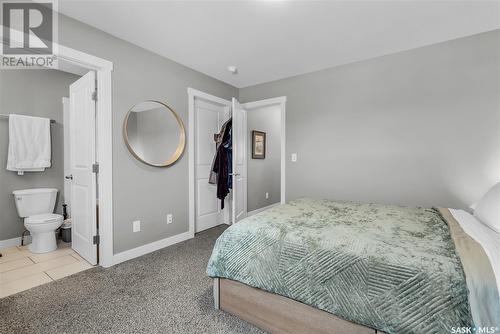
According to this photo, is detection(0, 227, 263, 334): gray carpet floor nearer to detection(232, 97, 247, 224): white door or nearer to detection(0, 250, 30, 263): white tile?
detection(0, 250, 30, 263): white tile

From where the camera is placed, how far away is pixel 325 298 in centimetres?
119

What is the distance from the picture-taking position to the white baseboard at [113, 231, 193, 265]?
237 centimetres

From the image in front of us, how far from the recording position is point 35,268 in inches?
88.5

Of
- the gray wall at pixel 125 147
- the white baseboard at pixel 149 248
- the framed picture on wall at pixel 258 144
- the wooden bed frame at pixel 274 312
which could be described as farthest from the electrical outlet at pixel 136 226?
the framed picture on wall at pixel 258 144

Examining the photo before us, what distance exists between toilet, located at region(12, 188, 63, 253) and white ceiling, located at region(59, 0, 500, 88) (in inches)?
87.7

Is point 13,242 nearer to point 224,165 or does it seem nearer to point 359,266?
point 224,165

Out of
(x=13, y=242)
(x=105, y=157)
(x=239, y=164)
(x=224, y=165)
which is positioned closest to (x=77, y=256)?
(x=13, y=242)

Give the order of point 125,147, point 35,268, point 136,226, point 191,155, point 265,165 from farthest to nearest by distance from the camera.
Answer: point 265,165 → point 191,155 → point 136,226 → point 125,147 → point 35,268

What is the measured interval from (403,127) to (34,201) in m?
4.68

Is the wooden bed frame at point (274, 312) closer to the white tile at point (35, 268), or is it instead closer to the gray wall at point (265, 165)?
the white tile at point (35, 268)

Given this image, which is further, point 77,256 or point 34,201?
point 34,201

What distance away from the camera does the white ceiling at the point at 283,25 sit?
6.08ft

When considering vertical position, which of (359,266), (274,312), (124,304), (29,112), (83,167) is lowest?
(124,304)

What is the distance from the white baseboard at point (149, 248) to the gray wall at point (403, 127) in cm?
169
